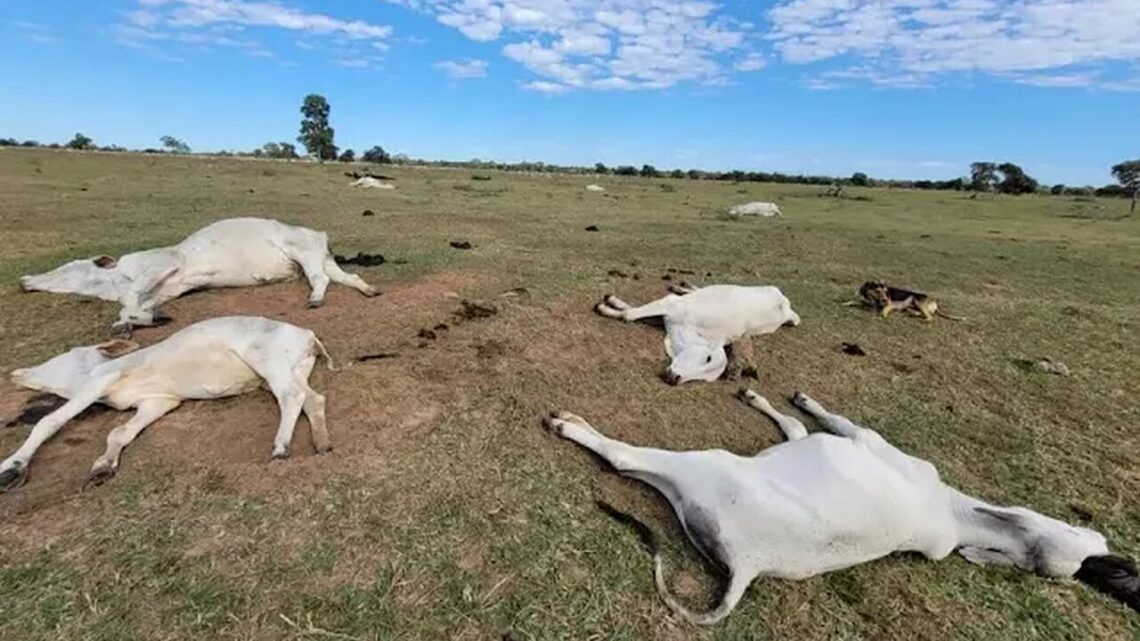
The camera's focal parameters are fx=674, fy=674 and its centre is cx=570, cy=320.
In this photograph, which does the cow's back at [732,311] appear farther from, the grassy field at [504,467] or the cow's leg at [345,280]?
the cow's leg at [345,280]

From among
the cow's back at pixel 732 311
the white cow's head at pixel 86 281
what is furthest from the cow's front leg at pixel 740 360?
the white cow's head at pixel 86 281

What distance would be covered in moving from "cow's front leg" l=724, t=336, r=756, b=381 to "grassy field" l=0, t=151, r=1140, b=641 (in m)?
0.20

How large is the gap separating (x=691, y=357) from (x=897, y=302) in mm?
4062

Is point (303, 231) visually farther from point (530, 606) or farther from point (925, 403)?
point (925, 403)

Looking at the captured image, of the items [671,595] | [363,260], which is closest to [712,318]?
[671,595]

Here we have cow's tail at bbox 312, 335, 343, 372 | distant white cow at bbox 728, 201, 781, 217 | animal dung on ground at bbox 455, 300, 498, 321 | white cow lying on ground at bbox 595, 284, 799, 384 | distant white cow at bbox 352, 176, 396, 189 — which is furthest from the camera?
distant white cow at bbox 352, 176, 396, 189

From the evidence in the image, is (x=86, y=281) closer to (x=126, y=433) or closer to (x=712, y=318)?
(x=126, y=433)

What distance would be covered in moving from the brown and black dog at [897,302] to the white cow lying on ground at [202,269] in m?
6.13

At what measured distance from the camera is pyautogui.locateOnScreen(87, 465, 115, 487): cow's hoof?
140 inches

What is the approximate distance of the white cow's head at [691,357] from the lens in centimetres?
568

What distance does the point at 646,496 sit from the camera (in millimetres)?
3934

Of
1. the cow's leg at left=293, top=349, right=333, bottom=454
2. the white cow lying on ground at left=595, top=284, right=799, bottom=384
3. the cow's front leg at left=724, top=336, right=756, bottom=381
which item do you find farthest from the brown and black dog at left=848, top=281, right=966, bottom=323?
the cow's leg at left=293, top=349, right=333, bottom=454

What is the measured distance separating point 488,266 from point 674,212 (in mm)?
14267

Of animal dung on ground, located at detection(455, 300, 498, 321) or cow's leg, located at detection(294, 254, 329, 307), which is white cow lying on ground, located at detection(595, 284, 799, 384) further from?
cow's leg, located at detection(294, 254, 329, 307)
